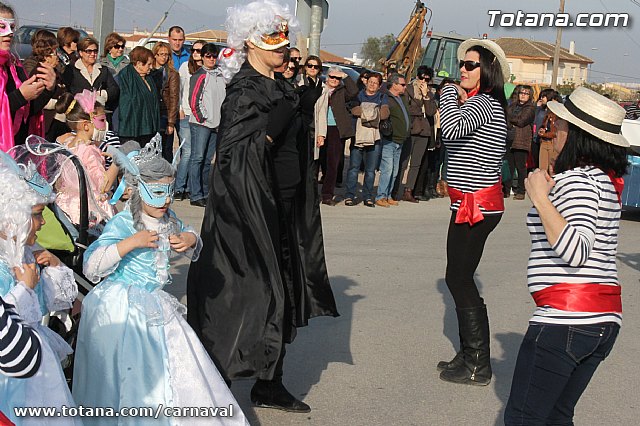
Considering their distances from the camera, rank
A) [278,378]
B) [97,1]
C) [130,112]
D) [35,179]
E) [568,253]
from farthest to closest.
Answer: [97,1] → [130,112] → [278,378] → [35,179] → [568,253]

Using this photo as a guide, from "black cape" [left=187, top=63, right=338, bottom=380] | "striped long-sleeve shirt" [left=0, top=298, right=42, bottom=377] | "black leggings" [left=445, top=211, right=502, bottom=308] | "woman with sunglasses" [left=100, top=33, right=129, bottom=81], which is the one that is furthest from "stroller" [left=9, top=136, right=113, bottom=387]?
"woman with sunglasses" [left=100, top=33, right=129, bottom=81]

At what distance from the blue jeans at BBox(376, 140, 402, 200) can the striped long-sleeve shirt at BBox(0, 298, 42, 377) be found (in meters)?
11.2

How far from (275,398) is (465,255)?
1478 millimetres

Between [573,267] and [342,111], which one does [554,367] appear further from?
[342,111]

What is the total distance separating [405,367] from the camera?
6.36 meters

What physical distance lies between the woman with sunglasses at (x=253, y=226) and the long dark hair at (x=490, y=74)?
1270mm

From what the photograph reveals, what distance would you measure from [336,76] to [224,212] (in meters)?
8.12

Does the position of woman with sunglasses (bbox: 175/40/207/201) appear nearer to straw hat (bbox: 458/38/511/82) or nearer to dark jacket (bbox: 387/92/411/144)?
dark jacket (bbox: 387/92/411/144)

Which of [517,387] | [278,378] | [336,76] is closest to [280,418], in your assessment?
[278,378]

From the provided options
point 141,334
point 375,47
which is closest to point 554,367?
point 141,334

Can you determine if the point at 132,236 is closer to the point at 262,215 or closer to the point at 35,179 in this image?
the point at 35,179

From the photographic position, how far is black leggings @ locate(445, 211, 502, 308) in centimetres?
586

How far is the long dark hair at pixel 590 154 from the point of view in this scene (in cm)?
381

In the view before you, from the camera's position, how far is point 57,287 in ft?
14.8
